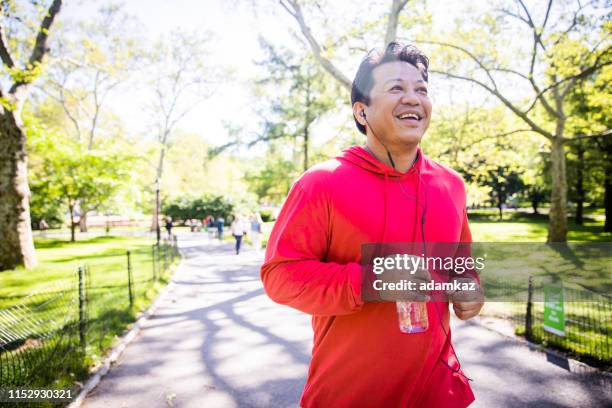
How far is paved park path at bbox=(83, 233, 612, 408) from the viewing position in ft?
16.4

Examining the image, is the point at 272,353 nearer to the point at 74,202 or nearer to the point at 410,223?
the point at 410,223

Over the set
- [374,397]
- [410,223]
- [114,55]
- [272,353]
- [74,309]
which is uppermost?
[114,55]

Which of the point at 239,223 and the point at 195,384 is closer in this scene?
the point at 195,384

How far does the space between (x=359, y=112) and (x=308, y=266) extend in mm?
912

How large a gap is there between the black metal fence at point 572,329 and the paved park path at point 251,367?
16.6 inches

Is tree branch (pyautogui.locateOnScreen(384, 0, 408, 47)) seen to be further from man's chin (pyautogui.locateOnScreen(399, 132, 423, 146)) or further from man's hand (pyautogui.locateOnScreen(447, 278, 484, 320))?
man's hand (pyautogui.locateOnScreen(447, 278, 484, 320))

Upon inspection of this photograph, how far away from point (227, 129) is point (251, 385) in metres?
22.6

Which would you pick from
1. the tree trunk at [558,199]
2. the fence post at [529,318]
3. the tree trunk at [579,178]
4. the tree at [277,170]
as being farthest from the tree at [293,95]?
the fence post at [529,318]

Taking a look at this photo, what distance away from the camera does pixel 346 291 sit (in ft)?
5.11

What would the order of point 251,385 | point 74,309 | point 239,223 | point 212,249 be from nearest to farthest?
A: point 251,385
point 74,309
point 239,223
point 212,249

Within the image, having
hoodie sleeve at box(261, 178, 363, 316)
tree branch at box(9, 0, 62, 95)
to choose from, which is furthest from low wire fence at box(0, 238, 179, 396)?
tree branch at box(9, 0, 62, 95)

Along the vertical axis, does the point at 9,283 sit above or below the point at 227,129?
below

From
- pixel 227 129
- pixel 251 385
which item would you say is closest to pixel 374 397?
pixel 251 385

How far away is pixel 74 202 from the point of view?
89.9ft
